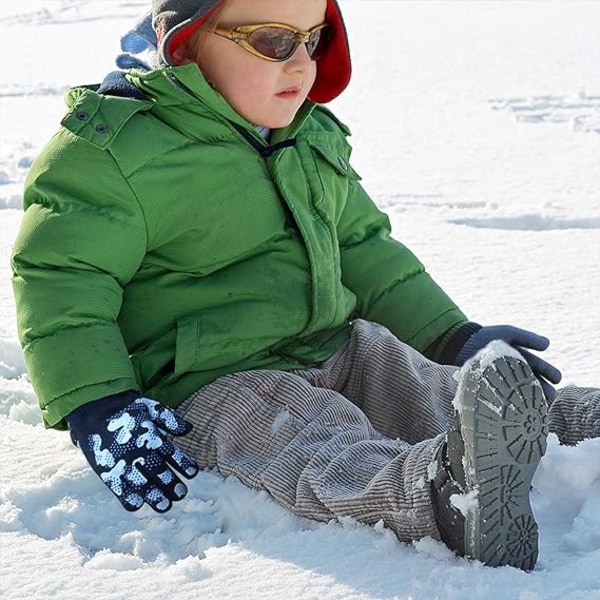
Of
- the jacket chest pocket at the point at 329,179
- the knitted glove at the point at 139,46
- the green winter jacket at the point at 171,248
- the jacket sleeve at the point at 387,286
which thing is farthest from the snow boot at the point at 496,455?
the knitted glove at the point at 139,46

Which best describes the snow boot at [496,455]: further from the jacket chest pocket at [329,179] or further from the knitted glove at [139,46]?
the knitted glove at [139,46]

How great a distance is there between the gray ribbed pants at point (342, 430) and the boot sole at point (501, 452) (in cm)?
10

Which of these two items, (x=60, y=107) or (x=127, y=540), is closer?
(x=127, y=540)

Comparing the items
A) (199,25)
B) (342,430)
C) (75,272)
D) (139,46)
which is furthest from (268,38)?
(342,430)

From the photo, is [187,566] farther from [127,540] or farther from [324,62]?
[324,62]

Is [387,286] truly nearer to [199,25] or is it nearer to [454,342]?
[454,342]

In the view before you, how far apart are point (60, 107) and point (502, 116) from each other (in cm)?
196

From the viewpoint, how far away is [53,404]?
1.74 meters

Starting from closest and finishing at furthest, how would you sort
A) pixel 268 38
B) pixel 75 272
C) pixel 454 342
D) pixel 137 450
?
pixel 137 450 < pixel 75 272 < pixel 268 38 < pixel 454 342

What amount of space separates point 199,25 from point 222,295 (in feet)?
1.42

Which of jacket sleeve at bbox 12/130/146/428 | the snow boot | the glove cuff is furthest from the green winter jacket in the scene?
the snow boot

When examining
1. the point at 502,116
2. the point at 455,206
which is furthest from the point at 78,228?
the point at 502,116

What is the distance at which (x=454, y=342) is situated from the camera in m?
2.21

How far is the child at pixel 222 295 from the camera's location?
1.67 meters
